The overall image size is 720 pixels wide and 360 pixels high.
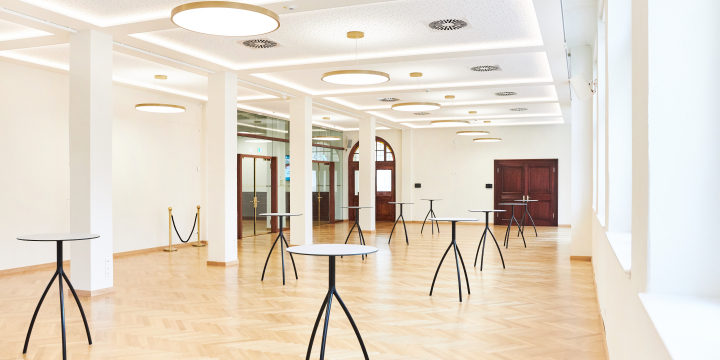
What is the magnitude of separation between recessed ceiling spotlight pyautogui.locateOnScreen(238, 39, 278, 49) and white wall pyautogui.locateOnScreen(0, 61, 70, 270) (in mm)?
3671

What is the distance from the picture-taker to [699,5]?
1.45 meters

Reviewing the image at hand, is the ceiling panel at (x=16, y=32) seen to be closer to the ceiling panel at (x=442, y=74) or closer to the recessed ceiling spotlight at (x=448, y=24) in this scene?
the ceiling panel at (x=442, y=74)

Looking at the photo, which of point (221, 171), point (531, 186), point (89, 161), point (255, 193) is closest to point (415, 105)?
point (221, 171)

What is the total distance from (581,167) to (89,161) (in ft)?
23.6

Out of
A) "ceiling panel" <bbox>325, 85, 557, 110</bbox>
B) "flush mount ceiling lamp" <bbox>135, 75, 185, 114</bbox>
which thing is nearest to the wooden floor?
"flush mount ceiling lamp" <bbox>135, 75, 185, 114</bbox>

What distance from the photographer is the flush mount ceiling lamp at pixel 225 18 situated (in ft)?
13.5

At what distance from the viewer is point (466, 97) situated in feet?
38.1

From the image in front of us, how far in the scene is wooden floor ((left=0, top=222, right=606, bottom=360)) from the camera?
4043mm

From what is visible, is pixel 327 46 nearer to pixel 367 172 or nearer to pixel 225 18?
pixel 225 18

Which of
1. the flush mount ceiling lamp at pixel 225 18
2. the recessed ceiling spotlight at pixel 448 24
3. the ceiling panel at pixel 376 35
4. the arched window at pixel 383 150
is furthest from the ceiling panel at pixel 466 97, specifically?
the flush mount ceiling lamp at pixel 225 18

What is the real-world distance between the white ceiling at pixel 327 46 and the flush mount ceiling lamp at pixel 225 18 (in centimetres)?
83

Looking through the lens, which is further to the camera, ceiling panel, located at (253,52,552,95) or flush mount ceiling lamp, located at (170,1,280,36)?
ceiling panel, located at (253,52,552,95)

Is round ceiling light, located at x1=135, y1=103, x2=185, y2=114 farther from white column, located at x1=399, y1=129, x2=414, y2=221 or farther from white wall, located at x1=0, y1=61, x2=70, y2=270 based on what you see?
white column, located at x1=399, y1=129, x2=414, y2=221

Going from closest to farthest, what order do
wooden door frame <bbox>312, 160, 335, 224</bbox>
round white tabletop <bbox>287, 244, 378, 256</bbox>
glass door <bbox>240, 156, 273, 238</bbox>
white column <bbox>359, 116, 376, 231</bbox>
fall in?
round white tabletop <bbox>287, 244, 378, 256</bbox> < glass door <bbox>240, 156, 273, 238</bbox> < white column <bbox>359, 116, 376, 231</bbox> < wooden door frame <bbox>312, 160, 335, 224</bbox>
